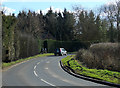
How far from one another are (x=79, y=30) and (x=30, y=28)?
19.5 m

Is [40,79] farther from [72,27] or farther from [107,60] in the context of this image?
[72,27]

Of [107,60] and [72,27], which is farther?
[72,27]

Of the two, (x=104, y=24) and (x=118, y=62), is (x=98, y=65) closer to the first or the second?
(x=118, y=62)

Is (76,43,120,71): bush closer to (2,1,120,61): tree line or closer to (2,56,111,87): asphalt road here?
(2,56,111,87): asphalt road

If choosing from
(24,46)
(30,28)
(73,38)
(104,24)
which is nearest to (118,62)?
(24,46)

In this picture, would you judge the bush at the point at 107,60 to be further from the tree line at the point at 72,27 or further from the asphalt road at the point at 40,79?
the tree line at the point at 72,27

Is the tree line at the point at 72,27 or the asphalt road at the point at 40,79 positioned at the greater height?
the tree line at the point at 72,27

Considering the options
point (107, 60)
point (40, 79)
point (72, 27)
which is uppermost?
point (72, 27)

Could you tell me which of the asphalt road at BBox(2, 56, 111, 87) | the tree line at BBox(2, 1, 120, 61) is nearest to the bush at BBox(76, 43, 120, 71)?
the asphalt road at BBox(2, 56, 111, 87)

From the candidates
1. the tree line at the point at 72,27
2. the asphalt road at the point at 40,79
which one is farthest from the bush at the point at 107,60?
the tree line at the point at 72,27

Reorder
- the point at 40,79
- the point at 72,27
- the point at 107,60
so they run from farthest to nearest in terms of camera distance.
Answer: the point at 72,27 → the point at 107,60 → the point at 40,79

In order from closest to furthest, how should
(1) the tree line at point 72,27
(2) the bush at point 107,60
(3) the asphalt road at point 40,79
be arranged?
1. (3) the asphalt road at point 40,79
2. (2) the bush at point 107,60
3. (1) the tree line at point 72,27

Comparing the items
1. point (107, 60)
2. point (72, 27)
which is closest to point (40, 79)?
point (107, 60)

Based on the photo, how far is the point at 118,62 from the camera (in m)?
20.2
